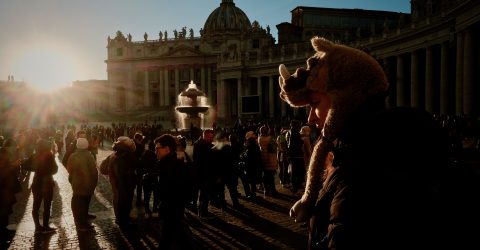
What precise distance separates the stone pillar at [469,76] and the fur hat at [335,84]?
27.2 metres

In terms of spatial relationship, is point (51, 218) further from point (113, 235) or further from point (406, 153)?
point (406, 153)

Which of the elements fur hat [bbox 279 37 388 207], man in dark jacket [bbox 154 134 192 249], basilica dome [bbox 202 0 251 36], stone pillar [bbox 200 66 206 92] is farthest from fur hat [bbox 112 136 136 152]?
basilica dome [bbox 202 0 251 36]

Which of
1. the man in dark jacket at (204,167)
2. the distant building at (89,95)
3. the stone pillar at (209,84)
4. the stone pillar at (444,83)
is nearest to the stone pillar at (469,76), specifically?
the stone pillar at (444,83)

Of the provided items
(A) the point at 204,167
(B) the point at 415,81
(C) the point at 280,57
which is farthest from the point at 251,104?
(A) the point at 204,167

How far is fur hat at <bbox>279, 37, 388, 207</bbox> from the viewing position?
1742 mm

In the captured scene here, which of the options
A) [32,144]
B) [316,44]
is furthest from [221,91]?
[316,44]

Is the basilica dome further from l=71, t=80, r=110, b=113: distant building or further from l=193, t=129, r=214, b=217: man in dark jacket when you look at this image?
l=193, t=129, r=214, b=217: man in dark jacket

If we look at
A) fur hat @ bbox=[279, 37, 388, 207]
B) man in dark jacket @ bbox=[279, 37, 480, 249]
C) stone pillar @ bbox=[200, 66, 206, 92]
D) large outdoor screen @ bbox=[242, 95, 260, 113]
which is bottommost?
man in dark jacket @ bbox=[279, 37, 480, 249]

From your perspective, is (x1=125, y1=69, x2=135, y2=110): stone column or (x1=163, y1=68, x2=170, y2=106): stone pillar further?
(x1=125, y1=69, x2=135, y2=110): stone column

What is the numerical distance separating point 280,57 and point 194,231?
52413 mm

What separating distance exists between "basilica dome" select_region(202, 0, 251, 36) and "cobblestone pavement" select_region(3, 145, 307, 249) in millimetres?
86427

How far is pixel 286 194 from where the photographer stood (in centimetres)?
1240

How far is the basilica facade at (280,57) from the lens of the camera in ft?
95.3

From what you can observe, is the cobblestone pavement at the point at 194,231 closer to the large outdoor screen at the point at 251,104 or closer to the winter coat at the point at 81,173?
the winter coat at the point at 81,173
